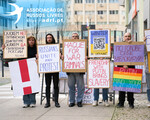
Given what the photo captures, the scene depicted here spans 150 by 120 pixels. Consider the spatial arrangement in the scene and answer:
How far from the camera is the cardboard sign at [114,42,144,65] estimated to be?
8484mm

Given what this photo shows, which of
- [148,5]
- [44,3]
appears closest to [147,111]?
[148,5]

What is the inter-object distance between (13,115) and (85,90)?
2.29 meters

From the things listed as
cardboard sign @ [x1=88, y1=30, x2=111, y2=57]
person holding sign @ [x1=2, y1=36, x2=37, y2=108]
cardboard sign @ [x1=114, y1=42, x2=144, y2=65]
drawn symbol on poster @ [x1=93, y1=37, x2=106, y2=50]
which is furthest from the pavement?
drawn symbol on poster @ [x1=93, y1=37, x2=106, y2=50]

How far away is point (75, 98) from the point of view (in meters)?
9.28

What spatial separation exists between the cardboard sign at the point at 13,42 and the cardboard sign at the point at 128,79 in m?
2.59

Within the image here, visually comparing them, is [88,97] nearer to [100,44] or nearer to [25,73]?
[100,44]

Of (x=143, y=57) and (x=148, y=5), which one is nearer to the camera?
(x=143, y=57)

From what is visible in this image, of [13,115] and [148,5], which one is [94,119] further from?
[148,5]

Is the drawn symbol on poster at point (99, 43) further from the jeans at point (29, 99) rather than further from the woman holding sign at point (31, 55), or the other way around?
the jeans at point (29, 99)

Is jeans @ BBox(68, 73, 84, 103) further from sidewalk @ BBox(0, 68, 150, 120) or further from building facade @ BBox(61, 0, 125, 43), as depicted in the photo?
building facade @ BBox(61, 0, 125, 43)

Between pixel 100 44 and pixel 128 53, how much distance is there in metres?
0.78

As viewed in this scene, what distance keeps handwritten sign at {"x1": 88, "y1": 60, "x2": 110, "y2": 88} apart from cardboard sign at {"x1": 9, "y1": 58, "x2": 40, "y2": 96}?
1432 millimetres

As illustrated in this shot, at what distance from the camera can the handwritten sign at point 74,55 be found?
884cm

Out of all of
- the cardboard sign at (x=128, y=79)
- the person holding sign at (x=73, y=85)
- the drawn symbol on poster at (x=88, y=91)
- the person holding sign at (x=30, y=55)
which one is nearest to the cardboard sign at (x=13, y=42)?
the person holding sign at (x=30, y=55)
